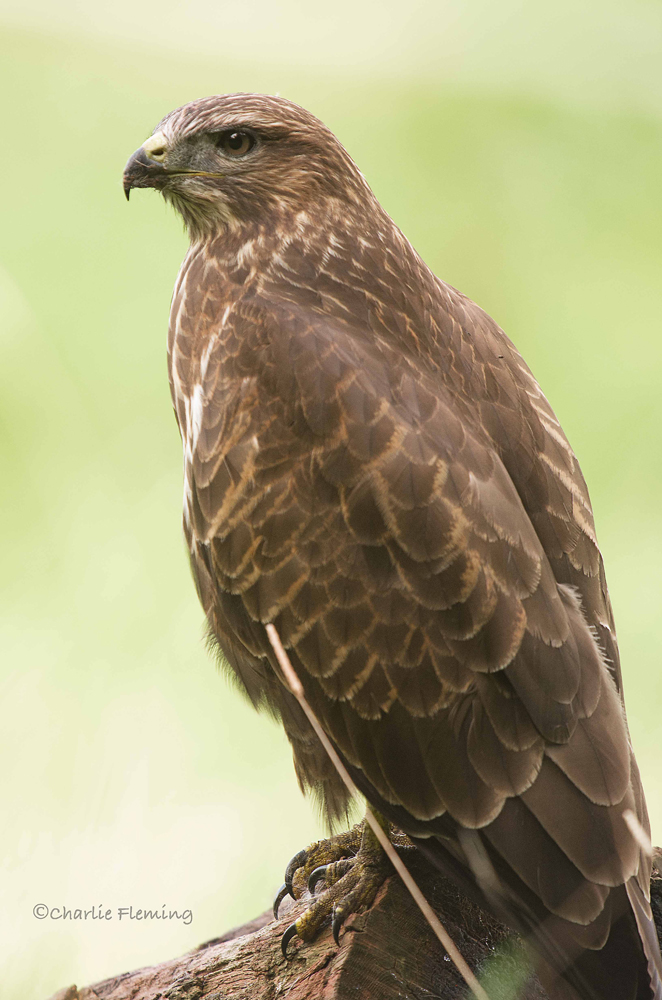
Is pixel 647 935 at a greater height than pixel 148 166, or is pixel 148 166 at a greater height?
pixel 148 166

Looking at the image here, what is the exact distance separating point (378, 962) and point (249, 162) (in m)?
2.40

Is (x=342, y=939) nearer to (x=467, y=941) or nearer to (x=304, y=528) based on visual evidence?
(x=467, y=941)

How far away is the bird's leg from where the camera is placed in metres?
2.85

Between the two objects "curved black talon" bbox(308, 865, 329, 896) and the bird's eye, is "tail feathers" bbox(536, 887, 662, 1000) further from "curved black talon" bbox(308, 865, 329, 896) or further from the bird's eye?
the bird's eye

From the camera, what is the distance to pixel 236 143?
3342 millimetres

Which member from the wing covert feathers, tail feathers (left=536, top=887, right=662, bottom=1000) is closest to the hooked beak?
the wing covert feathers

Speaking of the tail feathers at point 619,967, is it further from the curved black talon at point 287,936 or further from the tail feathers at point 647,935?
the curved black talon at point 287,936

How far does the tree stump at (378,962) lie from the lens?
8.71 feet

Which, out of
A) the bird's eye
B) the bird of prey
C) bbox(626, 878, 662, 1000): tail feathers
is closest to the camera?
bbox(626, 878, 662, 1000): tail feathers

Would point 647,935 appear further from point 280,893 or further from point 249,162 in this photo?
point 249,162

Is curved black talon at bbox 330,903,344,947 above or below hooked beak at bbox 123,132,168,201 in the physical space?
below

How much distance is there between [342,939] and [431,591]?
96 cm

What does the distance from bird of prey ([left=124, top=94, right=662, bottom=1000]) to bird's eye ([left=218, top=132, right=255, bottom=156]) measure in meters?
0.01

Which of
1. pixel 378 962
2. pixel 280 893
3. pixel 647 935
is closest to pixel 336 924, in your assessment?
pixel 378 962
